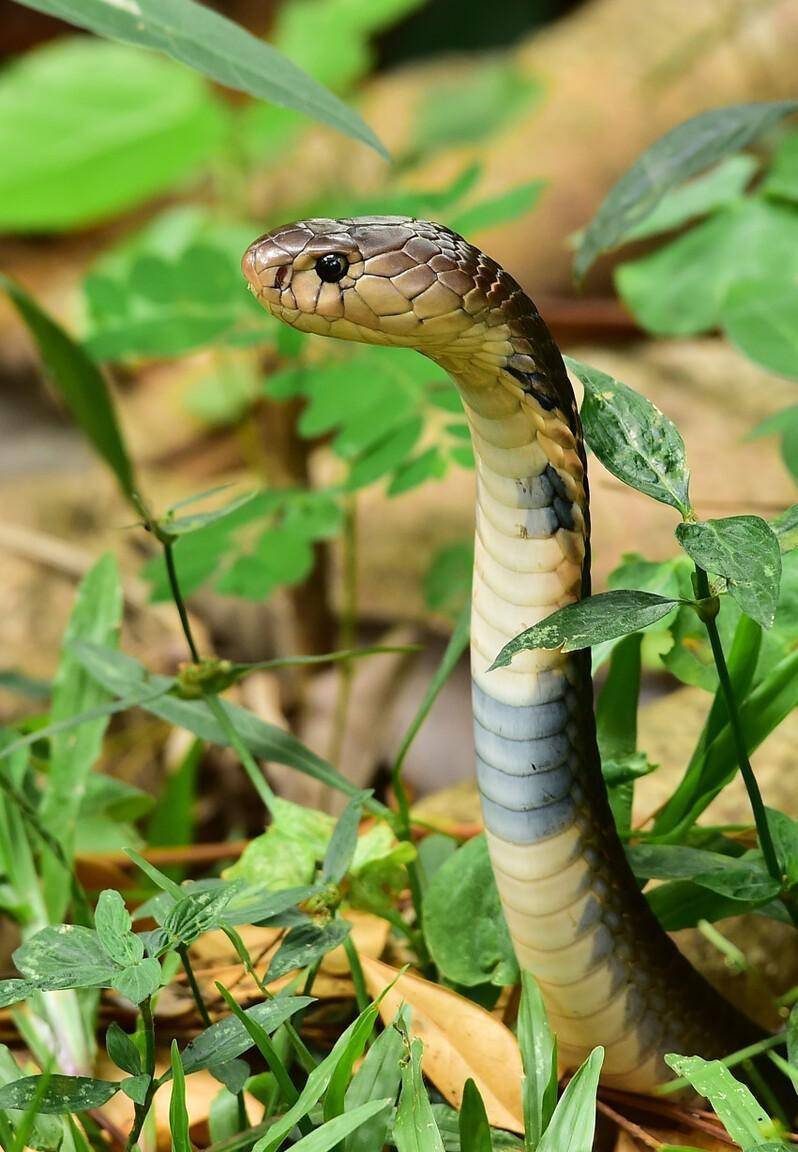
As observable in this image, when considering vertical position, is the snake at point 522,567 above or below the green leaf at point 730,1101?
above

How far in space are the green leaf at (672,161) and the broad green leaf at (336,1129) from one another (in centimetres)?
119

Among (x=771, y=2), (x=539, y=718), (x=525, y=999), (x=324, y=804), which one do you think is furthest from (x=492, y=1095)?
(x=771, y=2)

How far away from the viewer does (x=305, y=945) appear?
1.21 meters

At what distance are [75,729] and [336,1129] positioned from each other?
84 cm

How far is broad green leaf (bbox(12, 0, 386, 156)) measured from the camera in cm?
132

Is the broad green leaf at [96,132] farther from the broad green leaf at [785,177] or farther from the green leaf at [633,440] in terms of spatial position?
the green leaf at [633,440]

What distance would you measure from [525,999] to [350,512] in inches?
52.3

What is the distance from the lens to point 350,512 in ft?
8.04

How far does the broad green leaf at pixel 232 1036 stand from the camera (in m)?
1.09

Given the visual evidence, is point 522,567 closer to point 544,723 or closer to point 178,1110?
point 544,723

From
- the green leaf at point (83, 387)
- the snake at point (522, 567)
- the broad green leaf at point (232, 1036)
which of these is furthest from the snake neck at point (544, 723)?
the green leaf at point (83, 387)

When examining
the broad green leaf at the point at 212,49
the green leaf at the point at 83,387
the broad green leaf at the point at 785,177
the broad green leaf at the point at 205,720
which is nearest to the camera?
the broad green leaf at the point at 212,49

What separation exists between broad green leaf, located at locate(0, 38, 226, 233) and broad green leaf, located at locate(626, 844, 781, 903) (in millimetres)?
2536

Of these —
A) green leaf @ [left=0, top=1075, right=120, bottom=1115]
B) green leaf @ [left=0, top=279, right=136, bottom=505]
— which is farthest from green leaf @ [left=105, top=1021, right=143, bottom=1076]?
green leaf @ [left=0, top=279, right=136, bottom=505]
